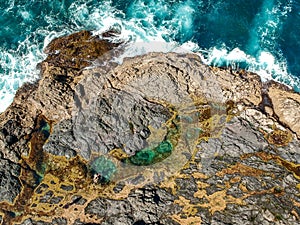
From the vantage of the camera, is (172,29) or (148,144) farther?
(172,29)

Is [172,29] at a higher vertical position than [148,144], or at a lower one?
higher

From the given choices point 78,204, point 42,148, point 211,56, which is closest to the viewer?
point 78,204

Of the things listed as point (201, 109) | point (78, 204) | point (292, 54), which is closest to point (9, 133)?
point (78, 204)

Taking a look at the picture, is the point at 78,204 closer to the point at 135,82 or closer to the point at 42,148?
the point at 42,148

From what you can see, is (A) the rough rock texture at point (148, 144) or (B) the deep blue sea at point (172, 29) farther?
(B) the deep blue sea at point (172, 29)

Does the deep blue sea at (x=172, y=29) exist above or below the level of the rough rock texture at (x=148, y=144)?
above
